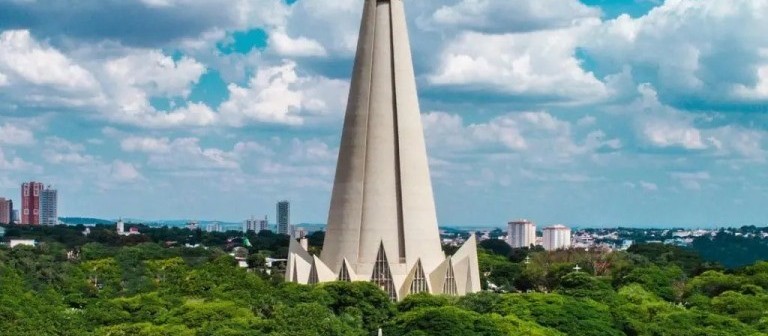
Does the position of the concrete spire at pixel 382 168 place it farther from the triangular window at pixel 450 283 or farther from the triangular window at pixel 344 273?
the triangular window at pixel 450 283

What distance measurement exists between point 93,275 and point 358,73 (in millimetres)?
34500

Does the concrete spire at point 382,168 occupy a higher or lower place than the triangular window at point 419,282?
higher

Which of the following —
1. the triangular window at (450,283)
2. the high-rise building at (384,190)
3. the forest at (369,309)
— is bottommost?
the forest at (369,309)

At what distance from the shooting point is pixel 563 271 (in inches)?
2707

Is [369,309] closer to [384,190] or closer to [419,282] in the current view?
[419,282]

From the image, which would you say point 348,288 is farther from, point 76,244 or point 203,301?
point 76,244

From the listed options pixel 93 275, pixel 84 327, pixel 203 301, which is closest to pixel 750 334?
pixel 203 301

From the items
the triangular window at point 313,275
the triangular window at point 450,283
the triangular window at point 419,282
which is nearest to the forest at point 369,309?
the triangular window at point 450,283

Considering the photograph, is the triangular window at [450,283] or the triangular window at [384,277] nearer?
the triangular window at [384,277]

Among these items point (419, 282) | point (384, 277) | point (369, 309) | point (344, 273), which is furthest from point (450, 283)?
point (369, 309)

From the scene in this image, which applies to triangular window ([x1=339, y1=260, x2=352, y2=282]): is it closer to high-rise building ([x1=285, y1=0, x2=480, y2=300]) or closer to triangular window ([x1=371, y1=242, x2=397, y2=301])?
high-rise building ([x1=285, y1=0, x2=480, y2=300])

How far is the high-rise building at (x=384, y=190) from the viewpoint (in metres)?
47.8

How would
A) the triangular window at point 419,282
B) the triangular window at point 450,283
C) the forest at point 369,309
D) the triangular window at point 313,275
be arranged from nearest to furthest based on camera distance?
the forest at point 369,309 → the triangular window at point 419,282 → the triangular window at point 450,283 → the triangular window at point 313,275

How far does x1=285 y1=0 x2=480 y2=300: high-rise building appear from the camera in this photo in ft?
157
